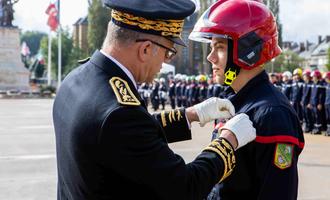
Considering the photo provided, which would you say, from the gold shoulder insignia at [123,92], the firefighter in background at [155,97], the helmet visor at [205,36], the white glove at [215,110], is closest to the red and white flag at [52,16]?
the firefighter in background at [155,97]

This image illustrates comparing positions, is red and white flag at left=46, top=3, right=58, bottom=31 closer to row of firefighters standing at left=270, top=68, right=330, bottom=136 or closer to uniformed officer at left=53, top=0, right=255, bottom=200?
row of firefighters standing at left=270, top=68, right=330, bottom=136

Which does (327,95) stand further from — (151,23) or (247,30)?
(151,23)

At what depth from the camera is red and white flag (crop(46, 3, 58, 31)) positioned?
37844 millimetres

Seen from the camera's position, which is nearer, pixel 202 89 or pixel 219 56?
pixel 219 56

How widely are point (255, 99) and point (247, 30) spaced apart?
1.15ft

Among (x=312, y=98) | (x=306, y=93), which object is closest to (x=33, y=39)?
(x=306, y=93)

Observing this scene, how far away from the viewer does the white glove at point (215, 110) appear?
98.9 inches

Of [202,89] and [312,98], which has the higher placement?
[312,98]

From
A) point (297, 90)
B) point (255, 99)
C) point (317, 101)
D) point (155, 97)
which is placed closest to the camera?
point (255, 99)

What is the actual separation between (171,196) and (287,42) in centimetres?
12006

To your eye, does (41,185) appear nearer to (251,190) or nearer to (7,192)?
(7,192)

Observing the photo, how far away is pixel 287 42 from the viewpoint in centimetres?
11788

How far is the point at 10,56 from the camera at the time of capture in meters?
41.2

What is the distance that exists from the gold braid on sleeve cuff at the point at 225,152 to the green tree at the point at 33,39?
129900 millimetres
